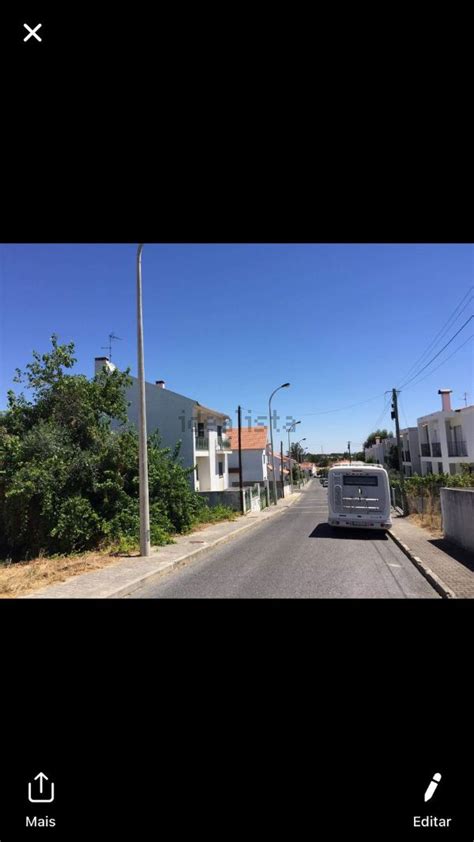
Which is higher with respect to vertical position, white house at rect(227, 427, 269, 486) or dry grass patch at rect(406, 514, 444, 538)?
white house at rect(227, 427, 269, 486)

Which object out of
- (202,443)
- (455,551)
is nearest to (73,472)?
(455,551)

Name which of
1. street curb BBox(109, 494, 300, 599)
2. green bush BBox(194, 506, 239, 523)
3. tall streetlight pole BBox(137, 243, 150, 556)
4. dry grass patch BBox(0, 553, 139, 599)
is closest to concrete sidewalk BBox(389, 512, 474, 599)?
street curb BBox(109, 494, 300, 599)

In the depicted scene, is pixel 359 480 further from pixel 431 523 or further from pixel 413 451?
pixel 413 451

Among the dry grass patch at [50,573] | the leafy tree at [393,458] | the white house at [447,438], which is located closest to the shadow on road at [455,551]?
the dry grass patch at [50,573]

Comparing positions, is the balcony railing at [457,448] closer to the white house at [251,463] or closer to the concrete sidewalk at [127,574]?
the white house at [251,463]

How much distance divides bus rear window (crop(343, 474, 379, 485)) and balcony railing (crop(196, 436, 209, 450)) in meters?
15.6

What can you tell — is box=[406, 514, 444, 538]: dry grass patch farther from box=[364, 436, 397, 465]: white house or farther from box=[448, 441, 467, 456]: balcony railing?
box=[364, 436, 397, 465]: white house

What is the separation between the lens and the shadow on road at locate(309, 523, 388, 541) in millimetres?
14367

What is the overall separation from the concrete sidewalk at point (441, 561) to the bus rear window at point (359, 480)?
1.74 meters

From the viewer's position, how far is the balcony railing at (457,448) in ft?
104
